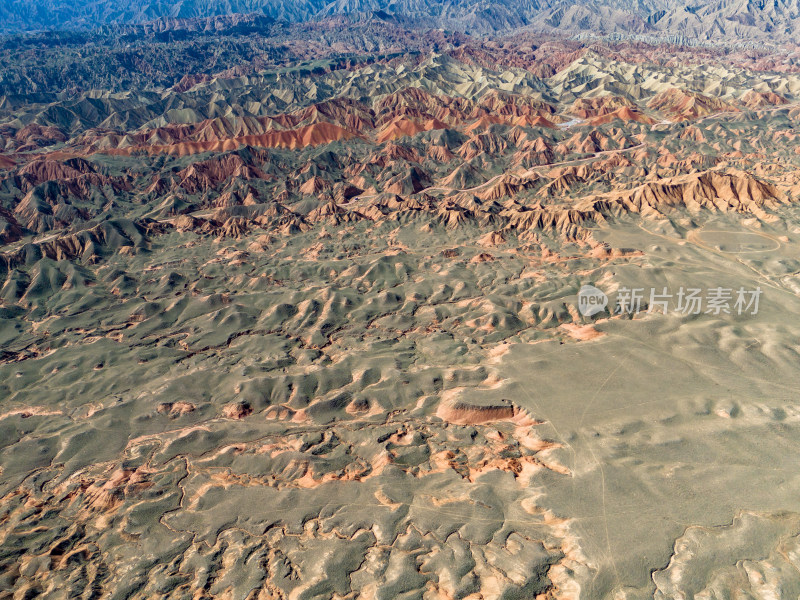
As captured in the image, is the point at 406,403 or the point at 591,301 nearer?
the point at 406,403

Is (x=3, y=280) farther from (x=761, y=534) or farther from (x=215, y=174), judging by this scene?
(x=761, y=534)

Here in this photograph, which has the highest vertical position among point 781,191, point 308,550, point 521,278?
point 781,191

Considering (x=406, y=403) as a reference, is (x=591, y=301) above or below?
above

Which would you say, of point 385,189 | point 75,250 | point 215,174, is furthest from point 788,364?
point 215,174

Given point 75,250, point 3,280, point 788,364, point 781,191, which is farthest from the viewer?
point 781,191

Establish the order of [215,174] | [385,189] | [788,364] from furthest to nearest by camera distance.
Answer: [215,174], [385,189], [788,364]

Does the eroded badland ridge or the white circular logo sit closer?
the eroded badland ridge

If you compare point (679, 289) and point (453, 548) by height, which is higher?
point (679, 289)

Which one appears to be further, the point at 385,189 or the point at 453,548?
the point at 385,189

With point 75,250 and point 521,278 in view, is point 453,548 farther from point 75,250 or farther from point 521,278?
point 75,250

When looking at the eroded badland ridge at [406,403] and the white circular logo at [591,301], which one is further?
the white circular logo at [591,301]
